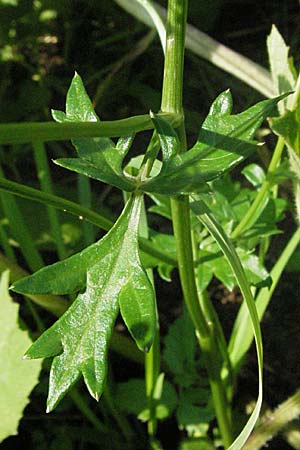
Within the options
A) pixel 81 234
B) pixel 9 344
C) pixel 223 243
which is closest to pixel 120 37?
pixel 81 234

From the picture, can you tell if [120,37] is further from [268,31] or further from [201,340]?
[201,340]

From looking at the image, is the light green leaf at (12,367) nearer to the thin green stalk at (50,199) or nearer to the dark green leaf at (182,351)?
the dark green leaf at (182,351)

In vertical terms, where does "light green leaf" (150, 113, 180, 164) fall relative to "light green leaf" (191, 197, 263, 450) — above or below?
above

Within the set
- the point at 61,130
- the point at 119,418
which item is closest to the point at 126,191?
the point at 61,130

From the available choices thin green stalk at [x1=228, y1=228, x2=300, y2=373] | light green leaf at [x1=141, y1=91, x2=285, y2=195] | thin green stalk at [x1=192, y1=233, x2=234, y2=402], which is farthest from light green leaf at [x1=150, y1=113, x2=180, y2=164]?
thin green stalk at [x1=228, y1=228, x2=300, y2=373]

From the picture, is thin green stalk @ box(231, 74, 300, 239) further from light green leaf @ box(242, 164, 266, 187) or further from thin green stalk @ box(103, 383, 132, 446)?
thin green stalk @ box(103, 383, 132, 446)
